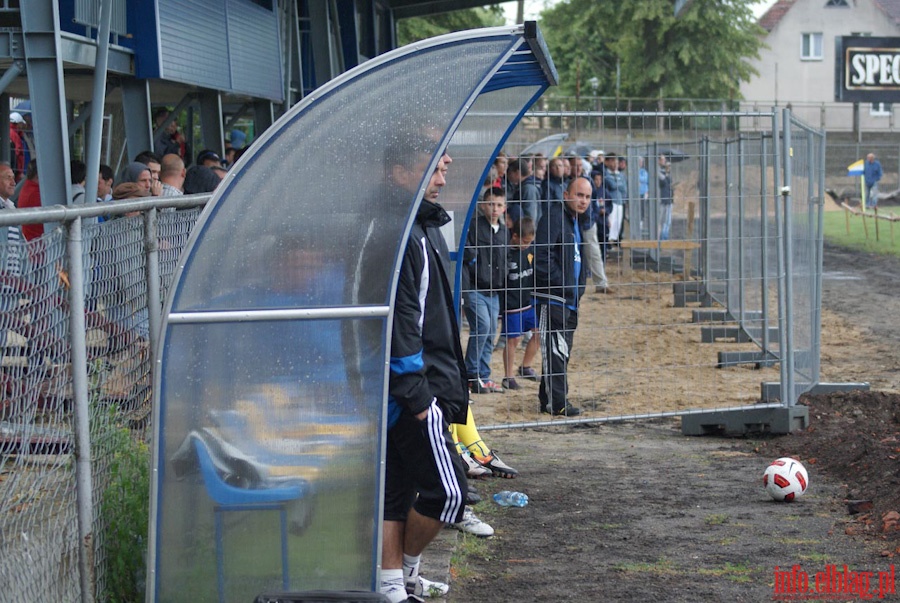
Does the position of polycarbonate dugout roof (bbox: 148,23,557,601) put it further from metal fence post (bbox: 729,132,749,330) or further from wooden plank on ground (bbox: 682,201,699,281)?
wooden plank on ground (bbox: 682,201,699,281)

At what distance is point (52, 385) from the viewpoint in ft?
12.4

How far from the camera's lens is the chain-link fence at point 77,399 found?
3.46m

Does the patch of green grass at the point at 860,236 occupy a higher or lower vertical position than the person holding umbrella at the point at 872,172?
lower

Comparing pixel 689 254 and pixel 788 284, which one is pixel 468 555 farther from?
pixel 689 254

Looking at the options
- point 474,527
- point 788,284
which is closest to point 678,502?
point 474,527

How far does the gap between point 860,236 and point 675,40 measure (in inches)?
854

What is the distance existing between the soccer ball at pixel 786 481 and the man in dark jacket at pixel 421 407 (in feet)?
9.54

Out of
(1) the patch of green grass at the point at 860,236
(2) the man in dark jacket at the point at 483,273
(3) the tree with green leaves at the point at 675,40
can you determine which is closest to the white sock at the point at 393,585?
(2) the man in dark jacket at the point at 483,273

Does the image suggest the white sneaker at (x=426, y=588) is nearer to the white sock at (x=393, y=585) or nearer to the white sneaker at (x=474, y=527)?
the white sock at (x=393, y=585)

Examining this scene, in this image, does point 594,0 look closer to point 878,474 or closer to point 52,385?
point 878,474

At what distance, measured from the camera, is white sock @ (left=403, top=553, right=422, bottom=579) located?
→ 4.82 m

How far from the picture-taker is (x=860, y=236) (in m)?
29.5

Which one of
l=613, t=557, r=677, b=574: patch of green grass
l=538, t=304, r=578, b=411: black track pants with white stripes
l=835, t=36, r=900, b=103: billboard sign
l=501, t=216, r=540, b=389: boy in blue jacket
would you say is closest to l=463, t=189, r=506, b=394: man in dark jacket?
l=501, t=216, r=540, b=389: boy in blue jacket

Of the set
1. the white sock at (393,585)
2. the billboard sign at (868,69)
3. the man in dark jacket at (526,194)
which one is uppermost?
the billboard sign at (868,69)
